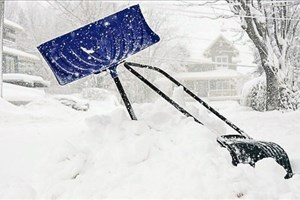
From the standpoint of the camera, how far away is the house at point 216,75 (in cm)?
4051

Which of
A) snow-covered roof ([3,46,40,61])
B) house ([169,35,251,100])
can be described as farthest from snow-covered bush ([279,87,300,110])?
house ([169,35,251,100])

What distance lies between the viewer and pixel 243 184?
10.2ft

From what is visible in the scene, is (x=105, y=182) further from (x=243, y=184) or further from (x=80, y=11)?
(x=80, y=11)

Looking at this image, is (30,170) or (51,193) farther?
(30,170)

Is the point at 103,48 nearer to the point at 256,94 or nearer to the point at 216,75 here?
the point at 256,94

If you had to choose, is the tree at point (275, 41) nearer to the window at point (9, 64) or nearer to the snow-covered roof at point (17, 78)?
the snow-covered roof at point (17, 78)

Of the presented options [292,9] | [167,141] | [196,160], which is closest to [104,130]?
[167,141]

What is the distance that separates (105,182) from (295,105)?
1256 centimetres

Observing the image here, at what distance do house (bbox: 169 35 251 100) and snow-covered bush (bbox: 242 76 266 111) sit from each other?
69.9 feet

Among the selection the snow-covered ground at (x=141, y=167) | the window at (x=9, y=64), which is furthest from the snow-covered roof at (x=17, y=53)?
the snow-covered ground at (x=141, y=167)

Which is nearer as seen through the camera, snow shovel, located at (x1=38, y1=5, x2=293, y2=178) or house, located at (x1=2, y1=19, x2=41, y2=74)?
snow shovel, located at (x1=38, y1=5, x2=293, y2=178)

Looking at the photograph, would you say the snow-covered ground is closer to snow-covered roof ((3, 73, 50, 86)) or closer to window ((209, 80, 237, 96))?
snow-covered roof ((3, 73, 50, 86))

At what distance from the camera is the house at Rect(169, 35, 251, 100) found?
133ft

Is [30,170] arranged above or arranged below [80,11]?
above
